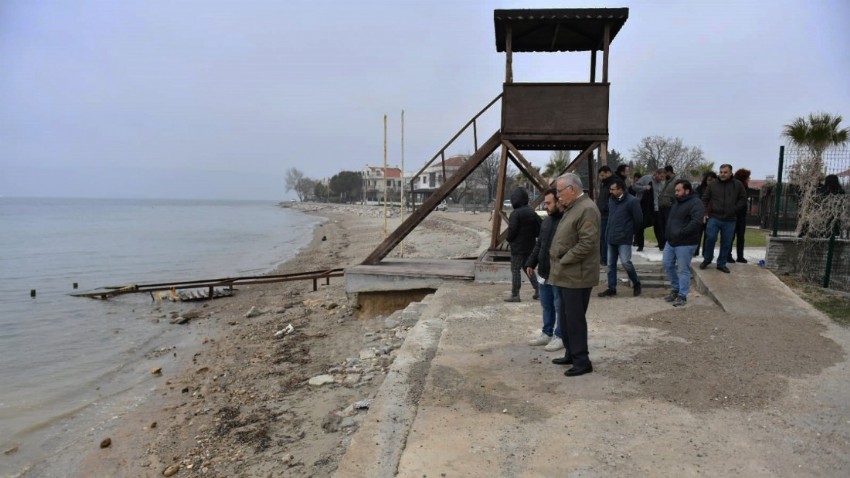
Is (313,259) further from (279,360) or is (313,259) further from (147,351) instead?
(279,360)

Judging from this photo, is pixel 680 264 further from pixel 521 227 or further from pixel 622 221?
pixel 521 227

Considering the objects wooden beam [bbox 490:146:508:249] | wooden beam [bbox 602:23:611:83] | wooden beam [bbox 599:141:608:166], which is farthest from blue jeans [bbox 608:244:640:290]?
wooden beam [bbox 602:23:611:83]

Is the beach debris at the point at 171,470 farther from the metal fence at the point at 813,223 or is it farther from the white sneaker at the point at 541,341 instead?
the metal fence at the point at 813,223

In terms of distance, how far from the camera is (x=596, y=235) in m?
4.55

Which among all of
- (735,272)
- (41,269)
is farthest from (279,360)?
(41,269)

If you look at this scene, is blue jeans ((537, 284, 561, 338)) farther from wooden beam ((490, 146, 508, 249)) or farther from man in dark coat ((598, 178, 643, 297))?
wooden beam ((490, 146, 508, 249))

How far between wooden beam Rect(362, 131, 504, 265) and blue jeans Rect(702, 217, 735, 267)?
12.5ft

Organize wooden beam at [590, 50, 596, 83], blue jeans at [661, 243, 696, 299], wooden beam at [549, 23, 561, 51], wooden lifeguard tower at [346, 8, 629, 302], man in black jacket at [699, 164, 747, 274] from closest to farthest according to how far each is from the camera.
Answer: blue jeans at [661, 243, 696, 299]
man in black jacket at [699, 164, 747, 274]
wooden lifeguard tower at [346, 8, 629, 302]
wooden beam at [549, 23, 561, 51]
wooden beam at [590, 50, 596, 83]

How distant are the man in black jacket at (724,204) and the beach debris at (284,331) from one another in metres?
7.59

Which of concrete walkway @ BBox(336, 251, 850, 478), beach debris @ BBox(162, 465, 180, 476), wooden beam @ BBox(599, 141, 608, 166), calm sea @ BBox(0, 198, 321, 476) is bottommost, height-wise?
calm sea @ BBox(0, 198, 321, 476)

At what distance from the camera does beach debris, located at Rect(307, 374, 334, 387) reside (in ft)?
20.9

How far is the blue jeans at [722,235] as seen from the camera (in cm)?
802

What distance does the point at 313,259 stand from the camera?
24.6m

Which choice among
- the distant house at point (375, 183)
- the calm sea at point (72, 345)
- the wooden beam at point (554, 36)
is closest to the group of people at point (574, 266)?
the wooden beam at point (554, 36)
